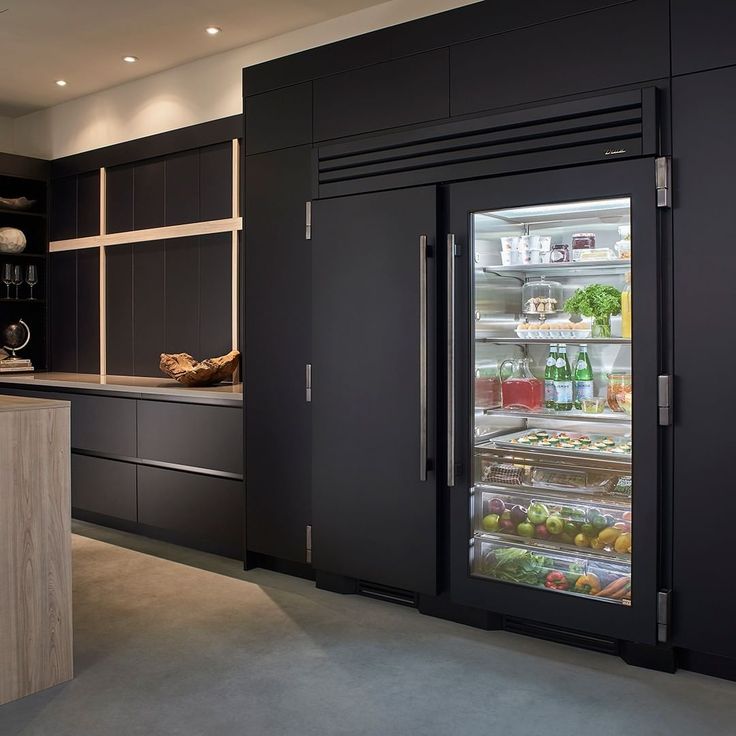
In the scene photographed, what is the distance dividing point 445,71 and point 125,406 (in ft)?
8.66

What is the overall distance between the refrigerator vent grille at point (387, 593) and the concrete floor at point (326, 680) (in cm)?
3

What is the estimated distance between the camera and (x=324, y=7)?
4.19 m

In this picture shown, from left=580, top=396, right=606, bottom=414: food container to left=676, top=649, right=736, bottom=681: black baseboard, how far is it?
35.3 inches

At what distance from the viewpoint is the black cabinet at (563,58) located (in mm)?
2766

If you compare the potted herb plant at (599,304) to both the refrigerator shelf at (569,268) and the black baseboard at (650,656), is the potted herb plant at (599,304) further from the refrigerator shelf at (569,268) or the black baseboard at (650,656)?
the black baseboard at (650,656)

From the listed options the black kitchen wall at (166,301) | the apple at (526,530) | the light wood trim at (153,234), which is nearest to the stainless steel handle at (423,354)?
the apple at (526,530)

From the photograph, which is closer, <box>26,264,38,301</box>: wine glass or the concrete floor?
the concrete floor

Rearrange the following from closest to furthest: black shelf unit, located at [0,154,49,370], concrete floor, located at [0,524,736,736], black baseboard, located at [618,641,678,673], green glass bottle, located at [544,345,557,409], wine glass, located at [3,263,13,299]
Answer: concrete floor, located at [0,524,736,736]
black baseboard, located at [618,641,678,673]
green glass bottle, located at [544,345,557,409]
wine glass, located at [3,263,13,299]
black shelf unit, located at [0,154,49,370]

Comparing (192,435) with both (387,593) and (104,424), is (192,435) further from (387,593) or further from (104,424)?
(387,593)

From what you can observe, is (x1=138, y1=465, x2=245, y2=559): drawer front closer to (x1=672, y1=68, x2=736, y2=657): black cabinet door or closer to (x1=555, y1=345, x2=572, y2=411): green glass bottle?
(x1=555, y1=345, x2=572, y2=411): green glass bottle

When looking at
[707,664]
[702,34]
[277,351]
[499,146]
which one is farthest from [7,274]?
[707,664]

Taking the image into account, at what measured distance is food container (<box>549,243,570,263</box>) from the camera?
312cm

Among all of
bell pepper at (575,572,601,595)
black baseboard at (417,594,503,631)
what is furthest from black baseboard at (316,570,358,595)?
bell pepper at (575,572,601,595)

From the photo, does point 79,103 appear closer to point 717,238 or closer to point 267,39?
point 267,39
